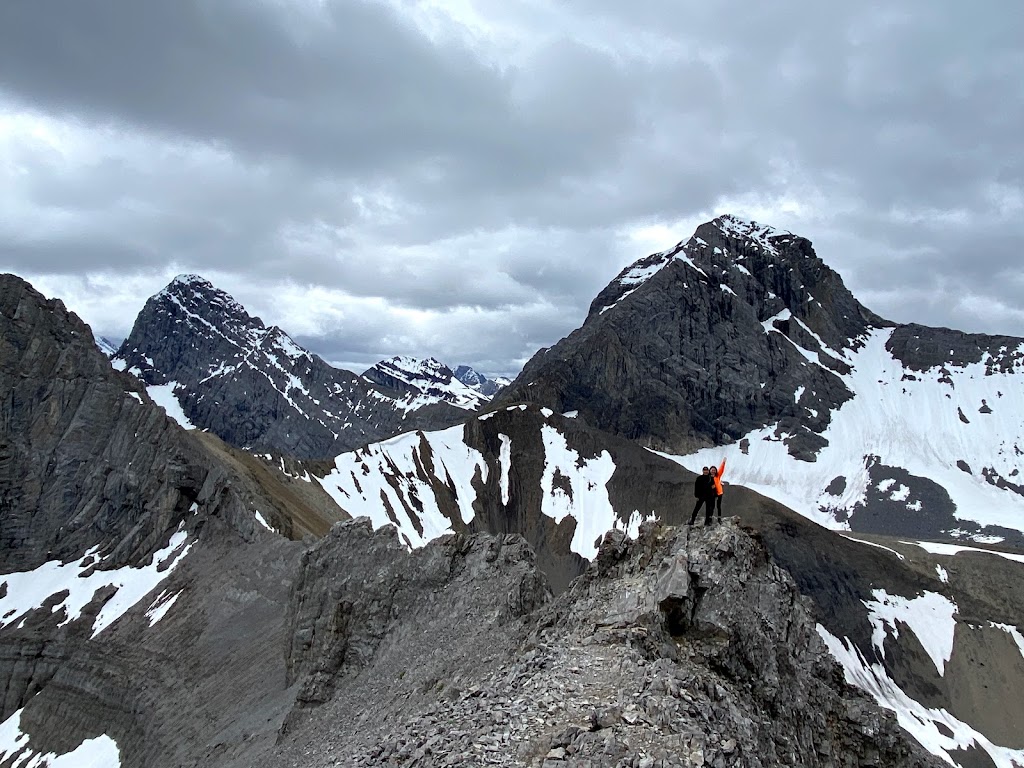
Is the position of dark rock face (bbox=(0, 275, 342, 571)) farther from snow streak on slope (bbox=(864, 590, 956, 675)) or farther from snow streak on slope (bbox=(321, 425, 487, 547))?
snow streak on slope (bbox=(864, 590, 956, 675))

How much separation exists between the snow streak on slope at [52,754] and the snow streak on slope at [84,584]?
344 inches

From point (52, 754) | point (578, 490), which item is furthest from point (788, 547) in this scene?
point (52, 754)

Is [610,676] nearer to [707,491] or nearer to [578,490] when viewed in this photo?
[707,491]

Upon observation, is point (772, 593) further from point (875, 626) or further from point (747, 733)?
point (875, 626)

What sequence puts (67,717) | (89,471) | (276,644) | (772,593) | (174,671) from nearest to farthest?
(772,593), (276,644), (174,671), (67,717), (89,471)

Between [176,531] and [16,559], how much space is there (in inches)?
843

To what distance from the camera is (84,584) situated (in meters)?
66.2

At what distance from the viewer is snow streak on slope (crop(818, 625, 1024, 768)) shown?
90688mm

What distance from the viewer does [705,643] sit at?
1614 centimetres

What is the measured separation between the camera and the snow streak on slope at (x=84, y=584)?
6062cm

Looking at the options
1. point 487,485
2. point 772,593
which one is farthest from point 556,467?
point 772,593

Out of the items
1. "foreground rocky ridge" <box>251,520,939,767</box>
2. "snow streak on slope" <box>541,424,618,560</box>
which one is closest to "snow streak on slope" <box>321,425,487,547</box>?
"snow streak on slope" <box>541,424,618,560</box>

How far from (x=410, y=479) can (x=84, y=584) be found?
74.7 metres

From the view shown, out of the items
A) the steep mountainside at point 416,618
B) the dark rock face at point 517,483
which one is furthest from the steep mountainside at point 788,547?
the steep mountainside at point 416,618
